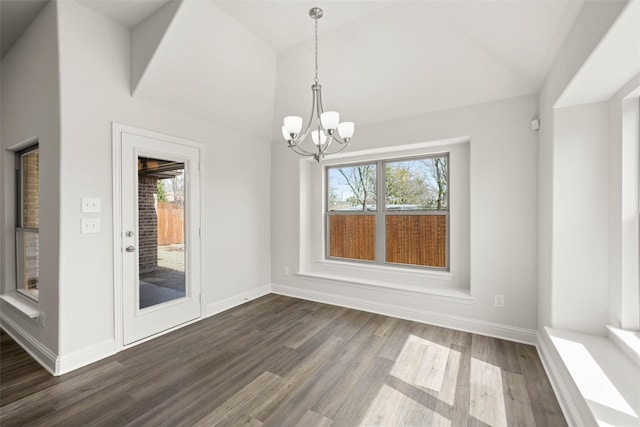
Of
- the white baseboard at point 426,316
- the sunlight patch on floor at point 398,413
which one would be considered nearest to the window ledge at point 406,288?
the white baseboard at point 426,316

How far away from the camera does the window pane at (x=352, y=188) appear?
13.4ft

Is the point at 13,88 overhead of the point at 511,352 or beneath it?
overhead

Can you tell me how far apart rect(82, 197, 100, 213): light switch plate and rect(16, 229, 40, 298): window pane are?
3.56 ft

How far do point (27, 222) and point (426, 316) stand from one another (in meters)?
4.61

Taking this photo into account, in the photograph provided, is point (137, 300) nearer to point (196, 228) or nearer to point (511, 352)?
point (196, 228)

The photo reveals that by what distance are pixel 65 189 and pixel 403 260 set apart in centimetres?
365

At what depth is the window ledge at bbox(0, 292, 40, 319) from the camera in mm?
2527

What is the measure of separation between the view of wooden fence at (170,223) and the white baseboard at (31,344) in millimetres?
1228

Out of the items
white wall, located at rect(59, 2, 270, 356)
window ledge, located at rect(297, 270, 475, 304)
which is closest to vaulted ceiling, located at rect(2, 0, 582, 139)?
white wall, located at rect(59, 2, 270, 356)

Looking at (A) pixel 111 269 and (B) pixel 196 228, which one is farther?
(B) pixel 196 228

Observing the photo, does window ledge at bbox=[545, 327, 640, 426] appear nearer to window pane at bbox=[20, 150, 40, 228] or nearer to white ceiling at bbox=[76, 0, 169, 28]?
white ceiling at bbox=[76, 0, 169, 28]

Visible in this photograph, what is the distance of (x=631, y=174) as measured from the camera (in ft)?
6.27

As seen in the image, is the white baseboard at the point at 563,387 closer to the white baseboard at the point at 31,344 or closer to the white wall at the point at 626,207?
the white wall at the point at 626,207

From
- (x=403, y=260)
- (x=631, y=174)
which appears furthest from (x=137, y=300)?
(x=631, y=174)
